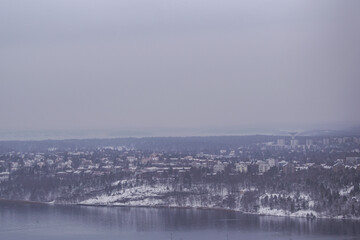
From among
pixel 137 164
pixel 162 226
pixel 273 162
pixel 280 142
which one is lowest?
pixel 162 226

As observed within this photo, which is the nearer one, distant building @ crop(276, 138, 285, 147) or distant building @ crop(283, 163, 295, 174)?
distant building @ crop(283, 163, 295, 174)

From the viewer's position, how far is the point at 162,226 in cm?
1036

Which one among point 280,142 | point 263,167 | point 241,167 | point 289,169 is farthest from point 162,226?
point 280,142

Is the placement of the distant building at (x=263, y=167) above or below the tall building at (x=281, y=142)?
below

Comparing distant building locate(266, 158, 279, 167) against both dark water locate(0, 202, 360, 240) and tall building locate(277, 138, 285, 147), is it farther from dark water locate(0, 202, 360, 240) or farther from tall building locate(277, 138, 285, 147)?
dark water locate(0, 202, 360, 240)

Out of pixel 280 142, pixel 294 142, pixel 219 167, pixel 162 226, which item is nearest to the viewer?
pixel 162 226

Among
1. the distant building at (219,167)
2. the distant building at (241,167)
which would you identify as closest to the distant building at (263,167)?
the distant building at (241,167)

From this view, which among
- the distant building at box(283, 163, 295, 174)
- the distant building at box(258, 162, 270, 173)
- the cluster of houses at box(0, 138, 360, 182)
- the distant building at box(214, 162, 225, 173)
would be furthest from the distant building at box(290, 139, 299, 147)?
the distant building at box(283, 163, 295, 174)

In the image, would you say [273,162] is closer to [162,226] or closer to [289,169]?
[289,169]

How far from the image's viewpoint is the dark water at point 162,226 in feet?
30.4

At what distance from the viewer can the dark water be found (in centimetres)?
926

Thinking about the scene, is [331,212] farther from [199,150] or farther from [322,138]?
[199,150]

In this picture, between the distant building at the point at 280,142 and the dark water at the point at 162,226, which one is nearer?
the dark water at the point at 162,226

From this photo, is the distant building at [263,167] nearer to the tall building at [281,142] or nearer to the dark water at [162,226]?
the tall building at [281,142]
